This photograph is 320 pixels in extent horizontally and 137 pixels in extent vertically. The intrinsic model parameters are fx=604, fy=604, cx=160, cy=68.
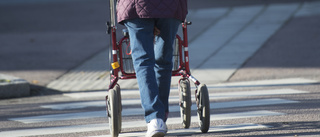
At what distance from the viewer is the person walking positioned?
4582mm

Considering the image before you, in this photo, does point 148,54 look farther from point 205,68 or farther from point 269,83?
point 205,68

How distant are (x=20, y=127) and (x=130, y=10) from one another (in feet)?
7.06

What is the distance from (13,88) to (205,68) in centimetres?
321

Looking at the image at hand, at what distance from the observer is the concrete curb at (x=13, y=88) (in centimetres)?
866

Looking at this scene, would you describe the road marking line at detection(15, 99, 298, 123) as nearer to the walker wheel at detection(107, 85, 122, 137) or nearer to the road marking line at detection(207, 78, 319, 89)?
the road marking line at detection(207, 78, 319, 89)

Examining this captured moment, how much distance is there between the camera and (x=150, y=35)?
184 inches

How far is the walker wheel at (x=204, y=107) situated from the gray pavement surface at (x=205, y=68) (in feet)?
0.37

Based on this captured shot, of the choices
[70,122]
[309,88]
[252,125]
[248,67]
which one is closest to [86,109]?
[70,122]

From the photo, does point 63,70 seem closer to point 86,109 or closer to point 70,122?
point 86,109

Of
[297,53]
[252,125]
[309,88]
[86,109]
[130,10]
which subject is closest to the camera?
[130,10]

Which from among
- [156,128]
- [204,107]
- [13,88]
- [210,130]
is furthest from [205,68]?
[156,128]

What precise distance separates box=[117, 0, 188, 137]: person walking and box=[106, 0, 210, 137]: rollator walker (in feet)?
1.08

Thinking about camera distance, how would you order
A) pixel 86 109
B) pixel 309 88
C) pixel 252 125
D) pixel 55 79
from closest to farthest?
1. pixel 252 125
2. pixel 86 109
3. pixel 309 88
4. pixel 55 79

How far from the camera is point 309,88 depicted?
7.97 meters
